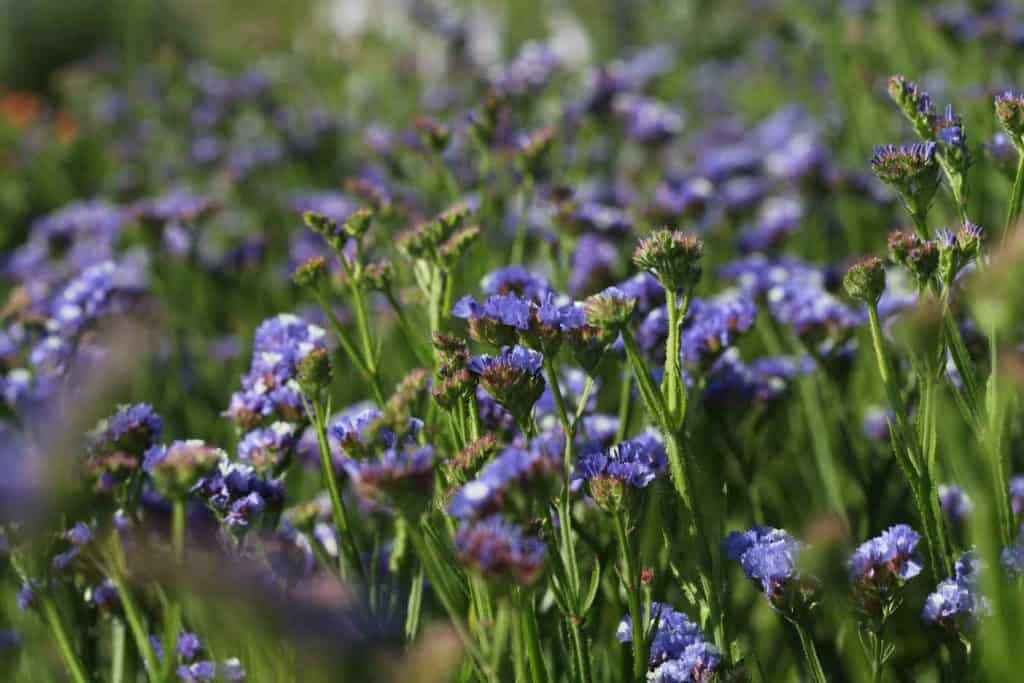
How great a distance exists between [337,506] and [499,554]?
1.74 ft

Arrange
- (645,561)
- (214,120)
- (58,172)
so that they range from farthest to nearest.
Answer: (58,172), (214,120), (645,561)

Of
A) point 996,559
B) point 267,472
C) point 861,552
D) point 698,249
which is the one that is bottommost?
point 996,559

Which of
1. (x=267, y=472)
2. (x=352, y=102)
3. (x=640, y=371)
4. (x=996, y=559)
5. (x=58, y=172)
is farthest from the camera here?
(x=352, y=102)

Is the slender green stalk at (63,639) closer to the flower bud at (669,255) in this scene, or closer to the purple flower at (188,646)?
the purple flower at (188,646)

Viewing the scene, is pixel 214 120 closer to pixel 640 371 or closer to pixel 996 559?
pixel 640 371

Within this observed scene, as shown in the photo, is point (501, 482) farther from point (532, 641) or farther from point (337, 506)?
point (337, 506)

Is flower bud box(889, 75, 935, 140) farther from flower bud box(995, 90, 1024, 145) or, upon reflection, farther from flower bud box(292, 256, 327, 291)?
flower bud box(292, 256, 327, 291)

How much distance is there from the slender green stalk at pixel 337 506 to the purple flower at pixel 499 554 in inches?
17.3

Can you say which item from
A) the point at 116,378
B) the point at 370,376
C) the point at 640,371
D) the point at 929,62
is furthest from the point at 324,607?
the point at 929,62

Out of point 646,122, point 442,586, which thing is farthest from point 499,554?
point 646,122

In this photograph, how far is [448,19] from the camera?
4.47 m

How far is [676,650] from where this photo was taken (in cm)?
133

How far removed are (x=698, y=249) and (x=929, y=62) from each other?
3466 millimetres

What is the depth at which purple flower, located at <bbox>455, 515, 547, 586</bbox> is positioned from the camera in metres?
0.97
